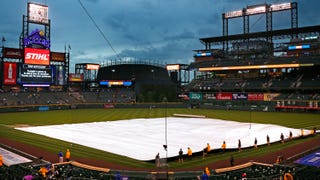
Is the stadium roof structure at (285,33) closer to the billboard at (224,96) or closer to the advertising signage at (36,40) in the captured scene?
the billboard at (224,96)

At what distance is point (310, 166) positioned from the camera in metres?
18.0

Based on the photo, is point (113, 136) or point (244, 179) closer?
point (244, 179)

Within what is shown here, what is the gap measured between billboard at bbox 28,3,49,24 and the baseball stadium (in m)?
0.24

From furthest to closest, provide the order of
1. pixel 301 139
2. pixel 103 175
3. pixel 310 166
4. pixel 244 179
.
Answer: pixel 301 139, pixel 310 166, pixel 103 175, pixel 244 179

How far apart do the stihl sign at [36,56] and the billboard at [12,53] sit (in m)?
4.44

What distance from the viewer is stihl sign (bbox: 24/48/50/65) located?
68500 mm

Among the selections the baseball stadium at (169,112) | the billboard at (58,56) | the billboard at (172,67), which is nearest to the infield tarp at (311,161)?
the baseball stadium at (169,112)

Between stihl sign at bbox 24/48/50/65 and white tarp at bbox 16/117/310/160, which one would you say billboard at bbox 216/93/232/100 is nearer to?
white tarp at bbox 16/117/310/160

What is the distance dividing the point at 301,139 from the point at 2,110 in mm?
60496

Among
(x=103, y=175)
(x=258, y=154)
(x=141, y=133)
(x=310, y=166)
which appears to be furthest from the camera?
(x=141, y=133)

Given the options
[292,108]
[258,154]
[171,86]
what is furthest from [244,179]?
[171,86]

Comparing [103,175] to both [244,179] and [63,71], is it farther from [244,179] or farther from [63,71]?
[63,71]

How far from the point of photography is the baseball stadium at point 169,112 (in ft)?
66.1

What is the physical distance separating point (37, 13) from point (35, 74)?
1645 cm
